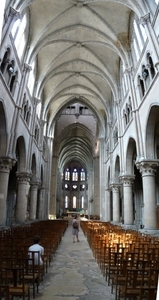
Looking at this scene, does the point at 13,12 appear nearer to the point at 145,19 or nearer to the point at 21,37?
the point at 21,37

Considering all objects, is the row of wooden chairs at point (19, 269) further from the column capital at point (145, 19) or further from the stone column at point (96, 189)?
the stone column at point (96, 189)

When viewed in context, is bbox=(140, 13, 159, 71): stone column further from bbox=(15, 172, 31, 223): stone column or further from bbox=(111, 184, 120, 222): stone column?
bbox=(111, 184, 120, 222): stone column

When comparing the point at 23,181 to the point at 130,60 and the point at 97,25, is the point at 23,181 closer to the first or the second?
the point at 130,60

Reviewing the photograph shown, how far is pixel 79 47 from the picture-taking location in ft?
77.7

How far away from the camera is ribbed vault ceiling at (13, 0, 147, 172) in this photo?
61.3ft

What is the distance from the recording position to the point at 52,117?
35844 millimetres

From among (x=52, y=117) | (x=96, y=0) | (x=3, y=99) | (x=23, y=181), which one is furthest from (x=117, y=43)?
(x=52, y=117)

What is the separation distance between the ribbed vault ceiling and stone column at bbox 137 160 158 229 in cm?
926

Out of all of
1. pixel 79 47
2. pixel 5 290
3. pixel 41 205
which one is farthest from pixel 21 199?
pixel 79 47

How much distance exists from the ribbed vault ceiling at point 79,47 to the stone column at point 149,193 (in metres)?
9.26

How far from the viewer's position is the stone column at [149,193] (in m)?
14.7

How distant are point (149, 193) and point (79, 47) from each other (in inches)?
657

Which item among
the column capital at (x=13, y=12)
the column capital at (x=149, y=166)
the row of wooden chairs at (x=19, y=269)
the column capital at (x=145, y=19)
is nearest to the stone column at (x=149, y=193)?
the column capital at (x=149, y=166)

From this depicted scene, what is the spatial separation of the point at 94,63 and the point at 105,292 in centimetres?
2430
